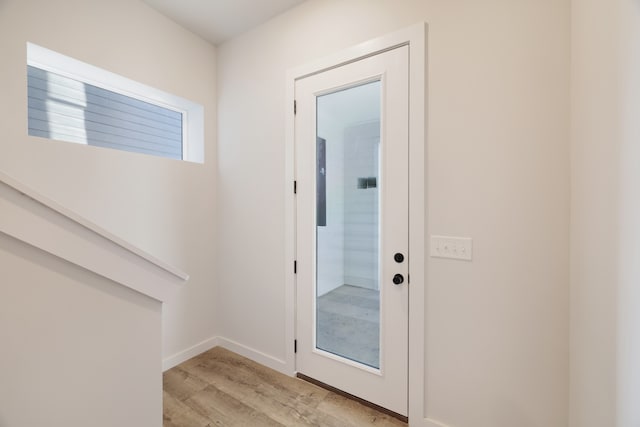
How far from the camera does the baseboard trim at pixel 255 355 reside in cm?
223

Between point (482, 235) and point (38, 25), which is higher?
point (38, 25)

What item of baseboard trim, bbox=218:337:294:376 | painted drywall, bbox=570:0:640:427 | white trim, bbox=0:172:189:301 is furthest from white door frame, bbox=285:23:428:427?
white trim, bbox=0:172:189:301

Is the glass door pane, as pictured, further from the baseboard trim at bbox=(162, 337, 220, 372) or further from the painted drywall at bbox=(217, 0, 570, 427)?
the baseboard trim at bbox=(162, 337, 220, 372)

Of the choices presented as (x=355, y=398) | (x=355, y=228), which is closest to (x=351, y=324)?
(x=355, y=398)

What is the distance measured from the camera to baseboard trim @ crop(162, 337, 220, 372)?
2270 millimetres

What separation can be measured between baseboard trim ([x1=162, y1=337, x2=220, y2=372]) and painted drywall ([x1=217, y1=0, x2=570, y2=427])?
1.92 m

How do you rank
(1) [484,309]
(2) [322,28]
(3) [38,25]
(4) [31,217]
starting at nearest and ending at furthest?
(4) [31,217] → (1) [484,309] → (3) [38,25] → (2) [322,28]

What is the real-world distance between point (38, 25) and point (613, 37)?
2861 mm

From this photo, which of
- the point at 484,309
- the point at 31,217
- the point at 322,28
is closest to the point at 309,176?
the point at 322,28

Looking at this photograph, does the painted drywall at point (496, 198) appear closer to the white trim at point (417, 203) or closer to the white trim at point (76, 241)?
the white trim at point (417, 203)

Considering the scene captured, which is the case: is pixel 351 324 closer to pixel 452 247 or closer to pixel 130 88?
pixel 452 247

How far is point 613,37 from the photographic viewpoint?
0.87 meters

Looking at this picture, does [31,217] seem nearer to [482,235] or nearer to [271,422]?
[271,422]

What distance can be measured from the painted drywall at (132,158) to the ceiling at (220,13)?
118 millimetres
